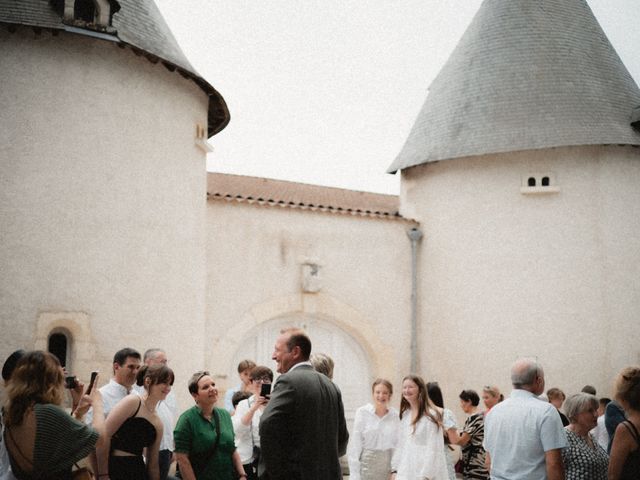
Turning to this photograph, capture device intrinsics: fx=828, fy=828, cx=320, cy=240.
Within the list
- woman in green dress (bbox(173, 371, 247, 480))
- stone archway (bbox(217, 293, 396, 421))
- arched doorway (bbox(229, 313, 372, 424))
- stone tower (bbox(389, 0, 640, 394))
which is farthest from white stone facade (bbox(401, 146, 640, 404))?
woman in green dress (bbox(173, 371, 247, 480))

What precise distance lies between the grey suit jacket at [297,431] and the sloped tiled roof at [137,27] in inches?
286

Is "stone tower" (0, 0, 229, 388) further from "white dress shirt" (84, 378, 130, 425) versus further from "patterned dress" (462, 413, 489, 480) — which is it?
"patterned dress" (462, 413, 489, 480)

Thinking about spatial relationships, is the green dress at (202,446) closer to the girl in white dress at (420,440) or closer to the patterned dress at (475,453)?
the girl in white dress at (420,440)

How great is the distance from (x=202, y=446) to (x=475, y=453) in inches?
109

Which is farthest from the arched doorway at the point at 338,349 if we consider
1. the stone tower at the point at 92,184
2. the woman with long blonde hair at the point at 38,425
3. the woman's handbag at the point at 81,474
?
→ the woman with long blonde hair at the point at 38,425

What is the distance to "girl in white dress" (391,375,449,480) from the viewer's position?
23.8ft

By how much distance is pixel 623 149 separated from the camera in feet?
48.5

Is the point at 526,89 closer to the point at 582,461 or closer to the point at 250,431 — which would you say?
the point at 250,431

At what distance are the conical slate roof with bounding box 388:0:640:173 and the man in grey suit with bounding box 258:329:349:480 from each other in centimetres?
1053

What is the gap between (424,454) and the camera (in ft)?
23.9

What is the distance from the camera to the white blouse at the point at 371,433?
7828mm

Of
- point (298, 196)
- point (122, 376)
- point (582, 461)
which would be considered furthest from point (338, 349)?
point (582, 461)

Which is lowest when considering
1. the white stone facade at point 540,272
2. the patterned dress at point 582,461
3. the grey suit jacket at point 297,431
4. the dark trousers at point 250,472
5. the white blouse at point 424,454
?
the dark trousers at point 250,472

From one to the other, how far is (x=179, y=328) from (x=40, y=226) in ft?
8.15
